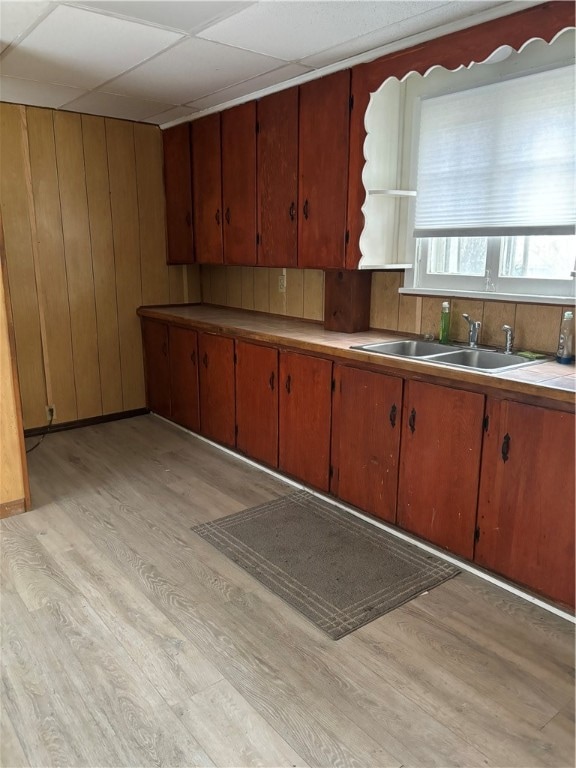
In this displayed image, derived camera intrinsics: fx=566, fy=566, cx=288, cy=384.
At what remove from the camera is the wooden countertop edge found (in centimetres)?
210

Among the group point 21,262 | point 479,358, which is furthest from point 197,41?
point 21,262

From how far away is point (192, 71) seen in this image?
317 centimetres

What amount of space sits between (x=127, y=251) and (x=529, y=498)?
11.7ft

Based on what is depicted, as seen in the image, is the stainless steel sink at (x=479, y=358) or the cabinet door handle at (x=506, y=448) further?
the stainless steel sink at (x=479, y=358)

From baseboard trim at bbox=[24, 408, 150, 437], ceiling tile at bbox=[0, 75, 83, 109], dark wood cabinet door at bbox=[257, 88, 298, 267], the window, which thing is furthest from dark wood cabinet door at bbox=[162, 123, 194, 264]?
the window

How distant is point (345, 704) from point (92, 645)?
0.93 m

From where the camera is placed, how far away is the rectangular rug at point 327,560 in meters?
2.28

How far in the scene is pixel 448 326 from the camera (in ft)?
9.89

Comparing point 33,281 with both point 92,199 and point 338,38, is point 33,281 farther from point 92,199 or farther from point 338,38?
point 338,38

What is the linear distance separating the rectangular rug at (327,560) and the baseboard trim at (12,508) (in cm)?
100

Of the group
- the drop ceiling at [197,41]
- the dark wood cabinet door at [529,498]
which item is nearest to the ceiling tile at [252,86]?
the drop ceiling at [197,41]

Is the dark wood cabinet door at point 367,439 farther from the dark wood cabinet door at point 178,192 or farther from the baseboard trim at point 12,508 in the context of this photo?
the dark wood cabinet door at point 178,192

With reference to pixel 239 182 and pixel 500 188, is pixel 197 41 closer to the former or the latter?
pixel 239 182

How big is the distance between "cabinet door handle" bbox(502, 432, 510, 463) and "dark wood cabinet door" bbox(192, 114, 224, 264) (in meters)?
2.58
